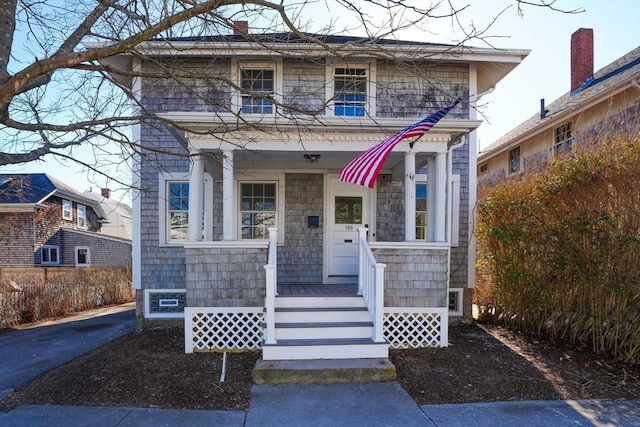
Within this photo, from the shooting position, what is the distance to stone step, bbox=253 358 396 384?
14.7 feet

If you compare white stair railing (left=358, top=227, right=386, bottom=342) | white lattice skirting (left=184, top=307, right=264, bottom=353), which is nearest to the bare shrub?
white lattice skirting (left=184, top=307, right=264, bottom=353)

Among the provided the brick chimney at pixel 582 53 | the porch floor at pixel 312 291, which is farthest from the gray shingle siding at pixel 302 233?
the brick chimney at pixel 582 53

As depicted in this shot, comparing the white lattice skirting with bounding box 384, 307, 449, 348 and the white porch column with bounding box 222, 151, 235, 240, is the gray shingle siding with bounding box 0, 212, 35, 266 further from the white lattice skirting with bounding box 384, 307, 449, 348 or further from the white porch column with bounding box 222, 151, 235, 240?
the white lattice skirting with bounding box 384, 307, 449, 348

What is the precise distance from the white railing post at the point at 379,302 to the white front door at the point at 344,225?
9.03ft

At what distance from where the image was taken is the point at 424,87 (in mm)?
7812

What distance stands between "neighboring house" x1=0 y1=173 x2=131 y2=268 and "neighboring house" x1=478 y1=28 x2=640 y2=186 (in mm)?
15969

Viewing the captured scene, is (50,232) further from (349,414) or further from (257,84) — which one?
(349,414)

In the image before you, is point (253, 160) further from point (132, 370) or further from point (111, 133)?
point (132, 370)

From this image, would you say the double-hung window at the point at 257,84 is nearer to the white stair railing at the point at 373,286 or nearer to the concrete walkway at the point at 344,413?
the white stair railing at the point at 373,286

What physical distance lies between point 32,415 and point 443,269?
5464 millimetres

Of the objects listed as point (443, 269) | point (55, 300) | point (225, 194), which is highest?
point (225, 194)

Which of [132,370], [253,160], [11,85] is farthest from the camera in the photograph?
[253,160]

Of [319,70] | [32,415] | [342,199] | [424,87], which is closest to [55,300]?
[32,415]

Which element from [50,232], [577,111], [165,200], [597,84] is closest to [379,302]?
[165,200]
